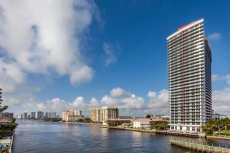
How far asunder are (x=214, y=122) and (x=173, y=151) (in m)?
68.1

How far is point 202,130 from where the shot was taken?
151625mm

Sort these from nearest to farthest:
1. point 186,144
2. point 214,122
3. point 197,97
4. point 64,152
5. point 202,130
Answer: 1. point 64,152
2. point 186,144
3. point 214,122
4. point 202,130
5. point 197,97

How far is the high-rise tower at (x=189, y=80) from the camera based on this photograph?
169 m

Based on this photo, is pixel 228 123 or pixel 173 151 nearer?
pixel 173 151

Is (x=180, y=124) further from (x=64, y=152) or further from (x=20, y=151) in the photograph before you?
(x=20, y=151)

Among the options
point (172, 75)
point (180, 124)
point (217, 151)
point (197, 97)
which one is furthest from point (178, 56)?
point (217, 151)

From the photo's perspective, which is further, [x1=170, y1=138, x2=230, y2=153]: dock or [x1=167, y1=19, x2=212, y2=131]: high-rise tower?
[x1=167, y1=19, x2=212, y2=131]: high-rise tower

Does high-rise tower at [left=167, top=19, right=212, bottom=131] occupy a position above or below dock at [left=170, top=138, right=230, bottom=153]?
above

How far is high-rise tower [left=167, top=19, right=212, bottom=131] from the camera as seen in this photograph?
16900 centimetres

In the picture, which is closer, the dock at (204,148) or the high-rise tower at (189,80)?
the dock at (204,148)

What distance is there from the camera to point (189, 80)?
17862 cm

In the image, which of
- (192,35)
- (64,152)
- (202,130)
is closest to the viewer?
(64,152)

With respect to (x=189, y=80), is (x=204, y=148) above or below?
below

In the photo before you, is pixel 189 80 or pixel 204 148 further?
pixel 189 80
